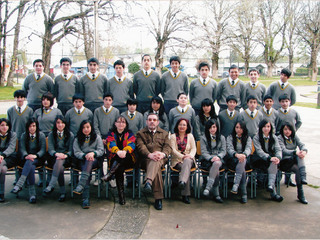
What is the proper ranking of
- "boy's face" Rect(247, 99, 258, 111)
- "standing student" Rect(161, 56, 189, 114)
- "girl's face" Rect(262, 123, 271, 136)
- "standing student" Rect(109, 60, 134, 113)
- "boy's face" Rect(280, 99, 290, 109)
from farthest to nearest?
"standing student" Rect(161, 56, 189, 114) < "standing student" Rect(109, 60, 134, 113) < "boy's face" Rect(280, 99, 290, 109) < "boy's face" Rect(247, 99, 258, 111) < "girl's face" Rect(262, 123, 271, 136)

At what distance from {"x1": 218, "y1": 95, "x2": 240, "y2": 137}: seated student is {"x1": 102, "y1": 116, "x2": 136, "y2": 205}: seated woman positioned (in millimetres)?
1722

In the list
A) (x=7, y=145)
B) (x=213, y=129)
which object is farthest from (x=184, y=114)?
(x=7, y=145)

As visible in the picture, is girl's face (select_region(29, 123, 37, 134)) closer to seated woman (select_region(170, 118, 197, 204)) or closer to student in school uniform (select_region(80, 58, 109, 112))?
student in school uniform (select_region(80, 58, 109, 112))

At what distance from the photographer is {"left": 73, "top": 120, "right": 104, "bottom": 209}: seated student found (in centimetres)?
478

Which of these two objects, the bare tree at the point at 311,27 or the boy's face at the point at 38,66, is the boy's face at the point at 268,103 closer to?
the boy's face at the point at 38,66

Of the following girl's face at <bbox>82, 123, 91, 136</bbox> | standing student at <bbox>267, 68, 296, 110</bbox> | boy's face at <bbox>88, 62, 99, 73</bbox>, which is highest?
boy's face at <bbox>88, 62, 99, 73</bbox>

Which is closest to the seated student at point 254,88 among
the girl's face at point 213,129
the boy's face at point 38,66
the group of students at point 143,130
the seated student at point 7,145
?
the group of students at point 143,130

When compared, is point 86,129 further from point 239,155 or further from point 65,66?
point 239,155

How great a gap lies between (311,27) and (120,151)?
44.6 meters

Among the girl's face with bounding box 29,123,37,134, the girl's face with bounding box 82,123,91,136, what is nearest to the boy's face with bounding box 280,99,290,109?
the girl's face with bounding box 82,123,91,136

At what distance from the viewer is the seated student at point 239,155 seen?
492 cm

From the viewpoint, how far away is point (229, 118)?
5793 mm

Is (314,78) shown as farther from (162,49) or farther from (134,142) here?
(134,142)

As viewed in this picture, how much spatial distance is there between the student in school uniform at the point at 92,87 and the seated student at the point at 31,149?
1.26 m
